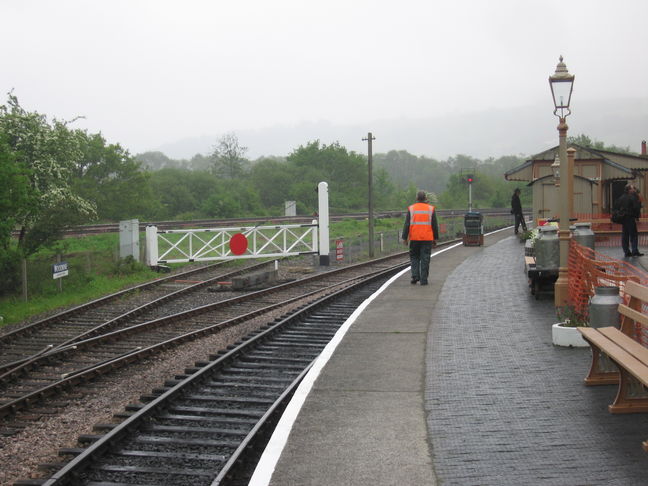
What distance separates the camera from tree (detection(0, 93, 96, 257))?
82.2ft

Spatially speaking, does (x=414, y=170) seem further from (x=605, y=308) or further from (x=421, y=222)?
(x=605, y=308)

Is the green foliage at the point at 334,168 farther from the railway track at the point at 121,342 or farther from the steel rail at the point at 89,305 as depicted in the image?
the railway track at the point at 121,342

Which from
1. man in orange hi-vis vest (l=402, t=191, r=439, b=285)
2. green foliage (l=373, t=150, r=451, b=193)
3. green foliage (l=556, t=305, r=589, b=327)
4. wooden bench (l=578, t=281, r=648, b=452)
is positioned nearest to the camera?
wooden bench (l=578, t=281, r=648, b=452)

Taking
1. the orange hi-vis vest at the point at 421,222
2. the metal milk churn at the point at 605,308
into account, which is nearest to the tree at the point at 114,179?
the orange hi-vis vest at the point at 421,222

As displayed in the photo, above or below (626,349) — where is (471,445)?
below

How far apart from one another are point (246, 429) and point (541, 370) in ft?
10.5

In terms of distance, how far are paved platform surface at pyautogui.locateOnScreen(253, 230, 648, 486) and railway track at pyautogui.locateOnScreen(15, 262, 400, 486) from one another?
64cm

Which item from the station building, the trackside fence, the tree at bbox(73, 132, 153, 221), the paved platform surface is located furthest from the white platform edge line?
the tree at bbox(73, 132, 153, 221)

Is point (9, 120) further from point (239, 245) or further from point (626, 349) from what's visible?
point (626, 349)

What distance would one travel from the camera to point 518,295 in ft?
44.5

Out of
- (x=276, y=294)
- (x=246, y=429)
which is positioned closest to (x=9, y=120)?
(x=276, y=294)

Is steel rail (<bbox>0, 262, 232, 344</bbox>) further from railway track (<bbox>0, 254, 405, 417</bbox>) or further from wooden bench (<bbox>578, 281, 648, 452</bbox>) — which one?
wooden bench (<bbox>578, 281, 648, 452</bbox>)

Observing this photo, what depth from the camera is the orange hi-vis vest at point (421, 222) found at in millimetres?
14312

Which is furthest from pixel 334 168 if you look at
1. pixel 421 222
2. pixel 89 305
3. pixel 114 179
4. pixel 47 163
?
pixel 421 222
